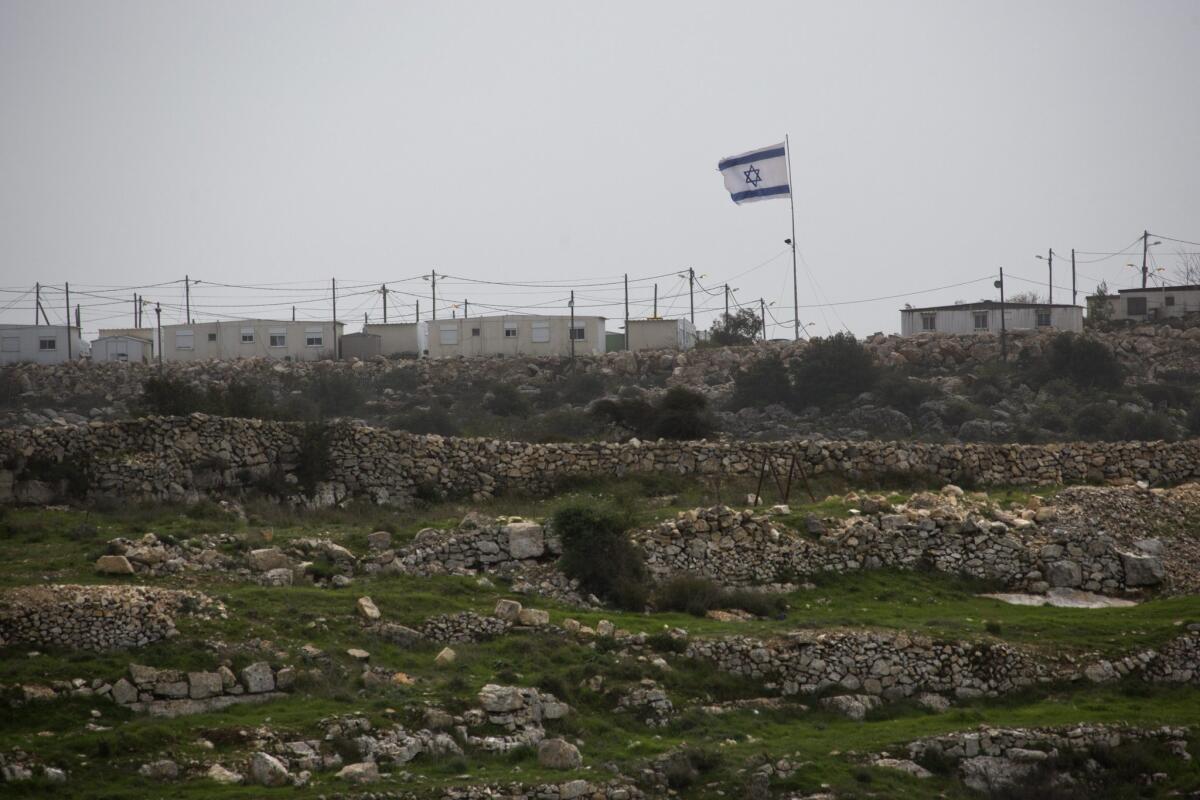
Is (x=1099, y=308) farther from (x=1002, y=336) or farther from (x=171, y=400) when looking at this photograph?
(x=171, y=400)

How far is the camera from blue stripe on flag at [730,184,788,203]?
63169mm

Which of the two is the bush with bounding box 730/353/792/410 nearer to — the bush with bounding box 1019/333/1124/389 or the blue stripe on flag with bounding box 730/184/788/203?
the bush with bounding box 1019/333/1124/389

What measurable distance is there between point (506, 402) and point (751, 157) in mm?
19590

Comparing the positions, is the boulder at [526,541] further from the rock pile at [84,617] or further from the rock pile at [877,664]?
the rock pile at [84,617]

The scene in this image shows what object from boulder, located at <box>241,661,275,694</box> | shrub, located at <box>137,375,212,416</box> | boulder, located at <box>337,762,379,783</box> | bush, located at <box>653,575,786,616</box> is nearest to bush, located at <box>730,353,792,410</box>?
shrub, located at <box>137,375,212,416</box>

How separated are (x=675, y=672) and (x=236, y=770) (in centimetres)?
694

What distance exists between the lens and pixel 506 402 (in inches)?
2039

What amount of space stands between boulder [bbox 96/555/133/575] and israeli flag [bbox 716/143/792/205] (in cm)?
4540

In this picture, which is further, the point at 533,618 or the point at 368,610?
the point at 533,618

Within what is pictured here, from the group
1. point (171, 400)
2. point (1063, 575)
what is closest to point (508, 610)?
point (1063, 575)

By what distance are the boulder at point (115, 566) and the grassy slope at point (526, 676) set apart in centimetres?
26

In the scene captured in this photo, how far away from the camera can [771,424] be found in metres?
48.5

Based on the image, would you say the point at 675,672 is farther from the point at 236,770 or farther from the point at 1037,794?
the point at 236,770

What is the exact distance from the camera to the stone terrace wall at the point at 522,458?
3200cm
